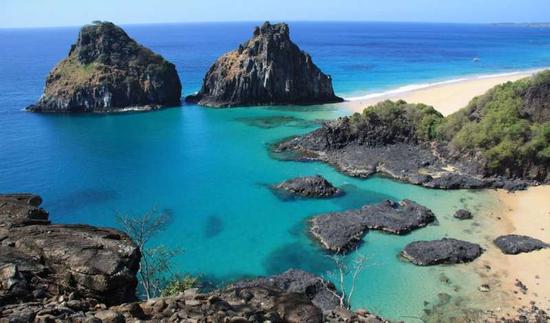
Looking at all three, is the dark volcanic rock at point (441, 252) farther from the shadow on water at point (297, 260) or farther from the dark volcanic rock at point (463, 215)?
the shadow on water at point (297, 260)

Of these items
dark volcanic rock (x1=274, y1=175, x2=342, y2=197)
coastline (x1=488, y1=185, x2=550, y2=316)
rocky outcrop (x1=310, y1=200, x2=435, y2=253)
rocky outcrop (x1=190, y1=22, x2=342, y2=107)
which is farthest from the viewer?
rocky outcrop (x1=190, y1=22, x2=342, y2=107)

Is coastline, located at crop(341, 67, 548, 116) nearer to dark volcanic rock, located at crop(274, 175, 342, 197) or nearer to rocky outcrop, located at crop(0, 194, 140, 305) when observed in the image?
dark volcanic rock, located at crop(274, 175, 342, 197)

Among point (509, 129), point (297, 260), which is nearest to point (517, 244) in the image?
point (297, 260)

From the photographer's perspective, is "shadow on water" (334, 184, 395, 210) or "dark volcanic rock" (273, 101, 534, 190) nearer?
"shadow on water" (334, 184, 395, 210)

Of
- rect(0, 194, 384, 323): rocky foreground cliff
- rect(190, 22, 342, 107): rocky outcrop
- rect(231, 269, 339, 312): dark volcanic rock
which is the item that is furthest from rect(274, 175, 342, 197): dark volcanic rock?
rect(190, 22, 342, 107): rocky outcrop

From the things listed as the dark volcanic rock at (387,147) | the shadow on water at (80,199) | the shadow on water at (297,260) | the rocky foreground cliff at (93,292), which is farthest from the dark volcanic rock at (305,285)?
the dark volcanic rock at (387,147)

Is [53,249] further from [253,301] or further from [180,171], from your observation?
[180,171]

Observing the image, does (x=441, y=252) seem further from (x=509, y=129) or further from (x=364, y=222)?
(x=509, y=129)

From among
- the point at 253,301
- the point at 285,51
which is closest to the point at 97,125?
the point at 285,51
